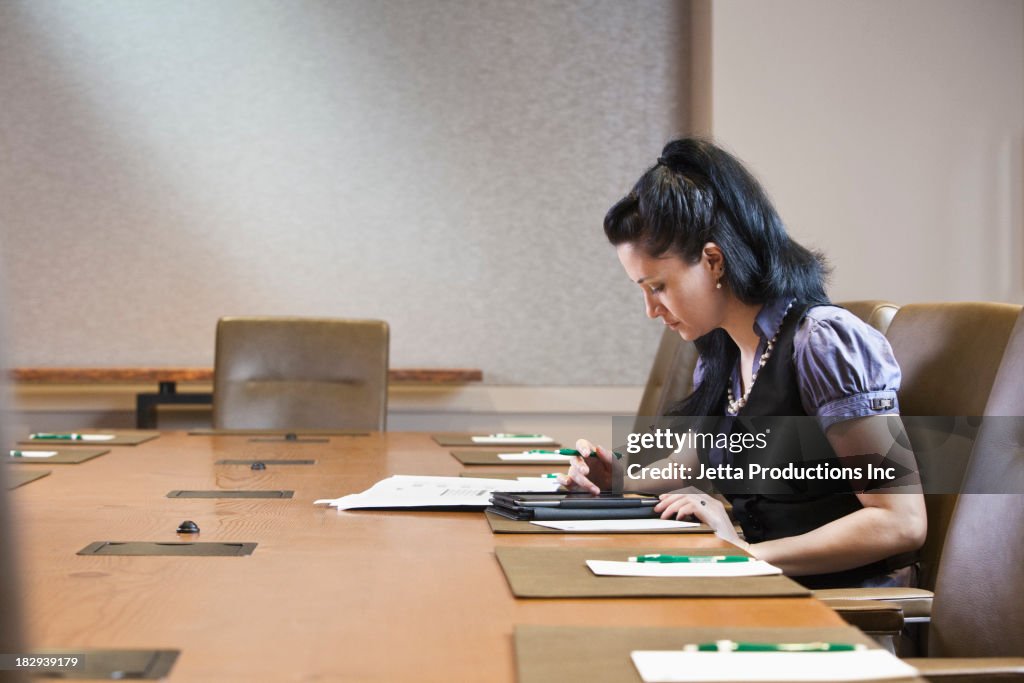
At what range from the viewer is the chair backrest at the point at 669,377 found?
3025 millimetres

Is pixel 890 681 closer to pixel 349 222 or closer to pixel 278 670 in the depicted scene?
pixel 278 670

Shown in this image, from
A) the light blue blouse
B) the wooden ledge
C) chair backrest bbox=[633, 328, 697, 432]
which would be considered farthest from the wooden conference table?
the wooden ledge

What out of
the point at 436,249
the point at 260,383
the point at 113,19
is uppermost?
the point at 113,19

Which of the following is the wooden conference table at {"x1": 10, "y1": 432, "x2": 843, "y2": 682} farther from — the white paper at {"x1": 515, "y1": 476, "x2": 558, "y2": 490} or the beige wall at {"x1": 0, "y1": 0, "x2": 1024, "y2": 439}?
the beige wall at {"x1": 0, "y1": 0, "x2": 1024, "y2": 439}

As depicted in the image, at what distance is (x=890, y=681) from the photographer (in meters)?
0.70

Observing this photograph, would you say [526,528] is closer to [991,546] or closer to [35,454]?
[991,546]

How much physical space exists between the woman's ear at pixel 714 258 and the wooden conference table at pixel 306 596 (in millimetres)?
601

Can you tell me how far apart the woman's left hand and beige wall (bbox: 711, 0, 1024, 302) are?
286 centimetres

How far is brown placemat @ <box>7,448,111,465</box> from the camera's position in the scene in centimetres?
207

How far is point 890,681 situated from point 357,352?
2.74m

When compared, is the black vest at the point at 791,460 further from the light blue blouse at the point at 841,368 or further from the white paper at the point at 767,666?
the white paper at the point at 767,666

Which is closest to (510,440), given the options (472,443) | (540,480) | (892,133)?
(472,443)

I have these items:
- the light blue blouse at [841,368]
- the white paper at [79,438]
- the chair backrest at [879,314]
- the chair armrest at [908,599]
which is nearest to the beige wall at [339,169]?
the white paper at [79,438]

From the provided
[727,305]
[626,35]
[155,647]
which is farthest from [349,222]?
[155,647]
